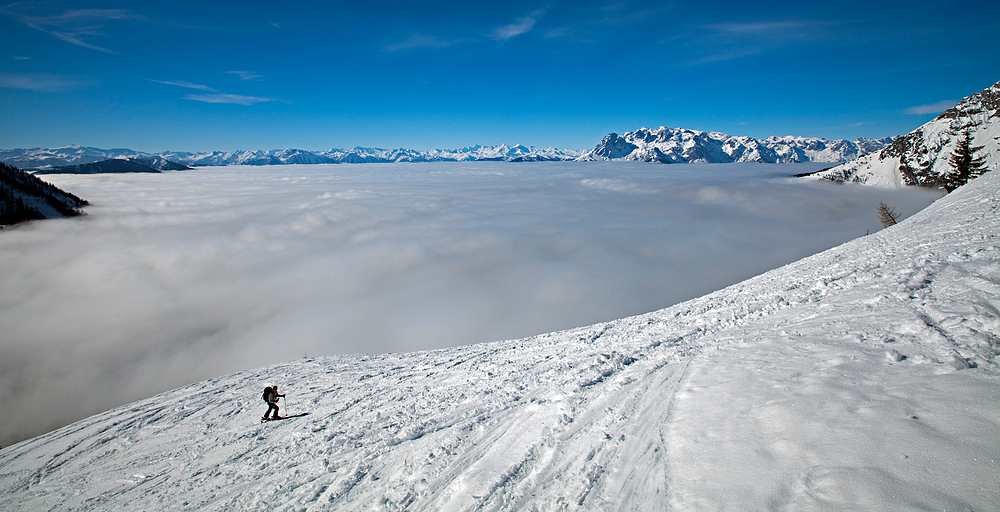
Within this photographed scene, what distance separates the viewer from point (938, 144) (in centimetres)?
11712

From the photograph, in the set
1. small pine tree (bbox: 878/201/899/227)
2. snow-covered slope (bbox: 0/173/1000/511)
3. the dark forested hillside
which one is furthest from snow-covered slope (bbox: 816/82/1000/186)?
the dark forested hillside

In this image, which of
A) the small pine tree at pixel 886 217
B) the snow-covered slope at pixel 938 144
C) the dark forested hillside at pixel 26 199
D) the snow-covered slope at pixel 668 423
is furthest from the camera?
the snow-covered slope at pixel 938 144

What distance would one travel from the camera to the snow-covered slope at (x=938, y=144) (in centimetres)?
9994

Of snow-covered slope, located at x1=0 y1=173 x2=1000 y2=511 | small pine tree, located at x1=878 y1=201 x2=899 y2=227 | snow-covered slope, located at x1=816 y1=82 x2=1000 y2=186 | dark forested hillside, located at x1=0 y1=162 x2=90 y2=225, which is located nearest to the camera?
snow-covered slope, located at x1=0 y1=173 x2=1000 y2=511

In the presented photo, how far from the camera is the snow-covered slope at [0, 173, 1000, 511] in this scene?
4.12 metres

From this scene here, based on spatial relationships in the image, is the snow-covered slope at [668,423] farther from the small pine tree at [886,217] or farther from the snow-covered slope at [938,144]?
the snow-covered slope at [938,144]

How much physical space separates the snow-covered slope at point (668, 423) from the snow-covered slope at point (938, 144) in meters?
140

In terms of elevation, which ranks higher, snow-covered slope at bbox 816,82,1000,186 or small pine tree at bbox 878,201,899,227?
snow-covered slope at bbox 816,82,1000,186

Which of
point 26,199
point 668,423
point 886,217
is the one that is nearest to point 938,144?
point 886,217

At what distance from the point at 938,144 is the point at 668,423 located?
187943 millimetres

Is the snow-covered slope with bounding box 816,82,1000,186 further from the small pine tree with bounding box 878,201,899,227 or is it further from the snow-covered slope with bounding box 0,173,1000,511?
the snow-covered slope with bounding box 0,173,1000,511

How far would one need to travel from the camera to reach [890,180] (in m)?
132

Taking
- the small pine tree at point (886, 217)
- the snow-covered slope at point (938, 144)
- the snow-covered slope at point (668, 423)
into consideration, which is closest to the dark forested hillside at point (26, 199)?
the snow-covered slope at point (668, 423)

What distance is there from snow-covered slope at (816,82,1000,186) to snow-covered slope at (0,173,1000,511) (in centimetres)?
14042
